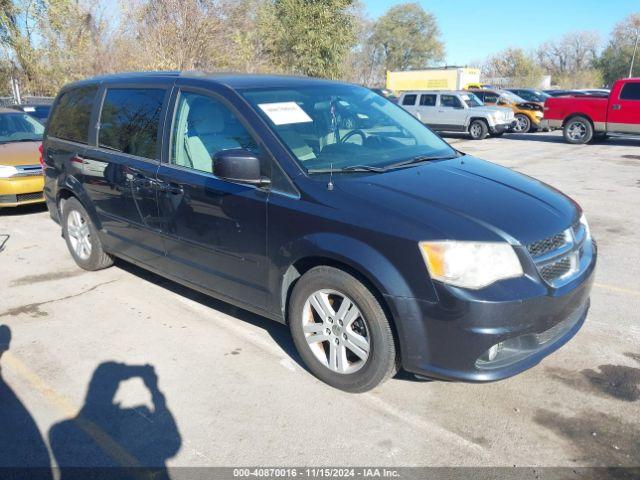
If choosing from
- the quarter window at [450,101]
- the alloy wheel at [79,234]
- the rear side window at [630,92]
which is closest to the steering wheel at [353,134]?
the alloy wheel at [79,234]

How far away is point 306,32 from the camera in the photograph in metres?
27.1

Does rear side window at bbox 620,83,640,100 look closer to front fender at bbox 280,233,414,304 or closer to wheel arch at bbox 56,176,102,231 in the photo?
wheel arch at bbox 56,176,102,231

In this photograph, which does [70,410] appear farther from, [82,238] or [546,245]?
[546,245]

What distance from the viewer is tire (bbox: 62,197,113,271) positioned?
5.23 metres

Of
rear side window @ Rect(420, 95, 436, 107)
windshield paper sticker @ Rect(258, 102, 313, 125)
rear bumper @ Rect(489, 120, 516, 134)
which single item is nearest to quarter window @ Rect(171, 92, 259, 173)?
windshield paper sticker @ Rect(258, 102, 313, 125)

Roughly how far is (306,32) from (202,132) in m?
25.0

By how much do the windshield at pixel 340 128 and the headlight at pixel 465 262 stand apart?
3.24ft

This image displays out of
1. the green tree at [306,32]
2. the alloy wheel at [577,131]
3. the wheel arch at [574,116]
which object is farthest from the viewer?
the green tree at [306,32]

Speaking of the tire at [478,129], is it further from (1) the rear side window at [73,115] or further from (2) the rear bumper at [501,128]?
(1) the rear side window at [73,115]

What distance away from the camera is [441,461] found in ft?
8.91

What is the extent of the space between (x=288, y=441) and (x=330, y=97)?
2498 millimetres

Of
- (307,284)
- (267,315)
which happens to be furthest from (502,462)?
Answer: (267,315)

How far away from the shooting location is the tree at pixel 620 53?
64.7m

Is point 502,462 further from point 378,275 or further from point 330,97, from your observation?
point 330,97
